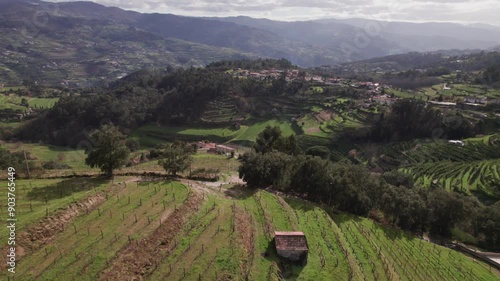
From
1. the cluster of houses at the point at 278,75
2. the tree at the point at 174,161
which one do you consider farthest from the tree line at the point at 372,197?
the cluster of houses at the point at 278,75

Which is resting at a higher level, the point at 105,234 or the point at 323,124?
the point at 105,234

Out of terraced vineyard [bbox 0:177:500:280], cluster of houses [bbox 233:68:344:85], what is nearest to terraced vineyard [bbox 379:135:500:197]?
terraced vineyard [bbox 0:177:500:280]

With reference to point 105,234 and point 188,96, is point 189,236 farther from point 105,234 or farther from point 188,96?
point 188,96

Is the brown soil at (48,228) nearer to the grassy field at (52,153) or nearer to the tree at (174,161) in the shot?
the tree at (174,161)

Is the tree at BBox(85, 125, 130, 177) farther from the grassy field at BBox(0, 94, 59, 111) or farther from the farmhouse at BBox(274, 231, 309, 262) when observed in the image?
the grassy field at BBox(0, 94, 59, 111)

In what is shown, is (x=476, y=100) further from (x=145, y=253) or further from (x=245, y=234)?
(x=145, y=253)

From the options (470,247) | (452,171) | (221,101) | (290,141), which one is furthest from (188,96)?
(470,247)

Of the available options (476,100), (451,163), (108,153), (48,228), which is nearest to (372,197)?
(108,153)

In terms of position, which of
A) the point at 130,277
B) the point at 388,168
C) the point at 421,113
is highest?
the point at 130,277
